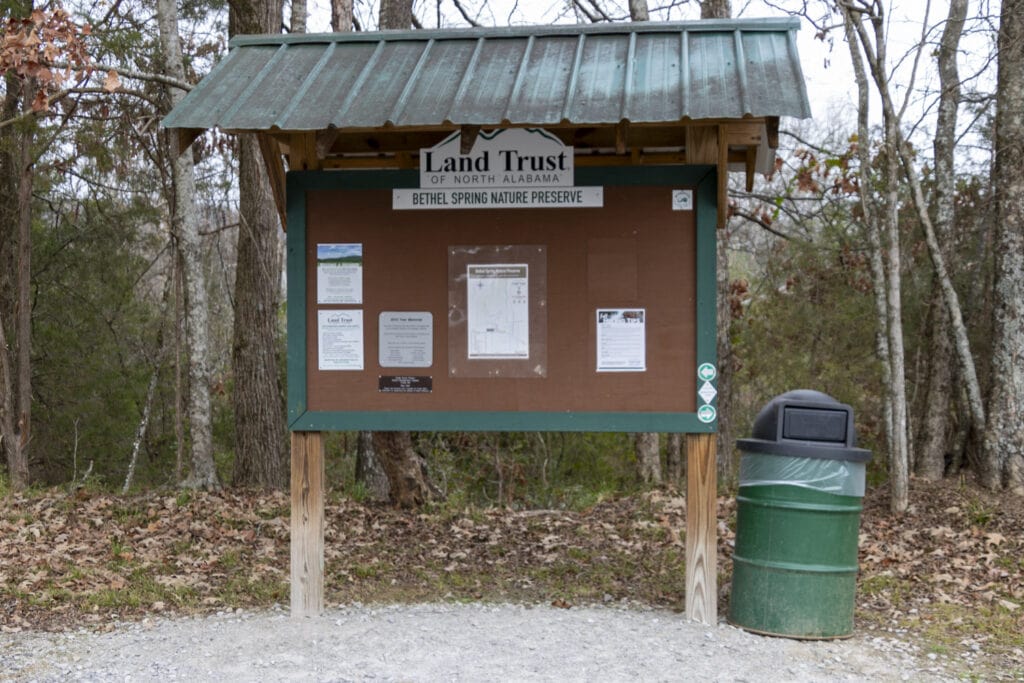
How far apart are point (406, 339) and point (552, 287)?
86cm

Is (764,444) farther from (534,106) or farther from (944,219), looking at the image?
(944,219)

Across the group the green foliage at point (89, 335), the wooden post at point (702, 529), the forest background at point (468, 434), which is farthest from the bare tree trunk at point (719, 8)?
the green foliage at point (89, 335)

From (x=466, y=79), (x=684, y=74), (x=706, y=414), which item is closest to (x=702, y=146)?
(x=684, y=74)

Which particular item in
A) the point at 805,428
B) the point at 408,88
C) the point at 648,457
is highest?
the point at 408,88

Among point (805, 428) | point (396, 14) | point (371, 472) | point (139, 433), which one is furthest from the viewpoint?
point (139, 433)

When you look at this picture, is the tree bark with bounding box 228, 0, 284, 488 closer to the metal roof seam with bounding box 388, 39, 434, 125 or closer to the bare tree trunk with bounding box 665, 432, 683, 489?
the bare tree trunk with bounding box 665, 432, 683, 489

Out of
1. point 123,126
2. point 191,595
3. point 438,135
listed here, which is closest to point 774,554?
point 438,135

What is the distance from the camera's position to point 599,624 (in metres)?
5.66

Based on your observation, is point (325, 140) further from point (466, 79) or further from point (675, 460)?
point (675, 460)

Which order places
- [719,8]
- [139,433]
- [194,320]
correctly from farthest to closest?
[139,433] < [719,8] < [194,320]

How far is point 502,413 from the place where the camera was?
18.3 feet

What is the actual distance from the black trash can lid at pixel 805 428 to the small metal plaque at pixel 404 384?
1.73 meters

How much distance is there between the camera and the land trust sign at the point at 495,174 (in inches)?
221

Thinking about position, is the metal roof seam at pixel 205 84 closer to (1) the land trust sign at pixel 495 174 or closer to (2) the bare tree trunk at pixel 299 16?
(1) the land trust sign at pixel 495 174
